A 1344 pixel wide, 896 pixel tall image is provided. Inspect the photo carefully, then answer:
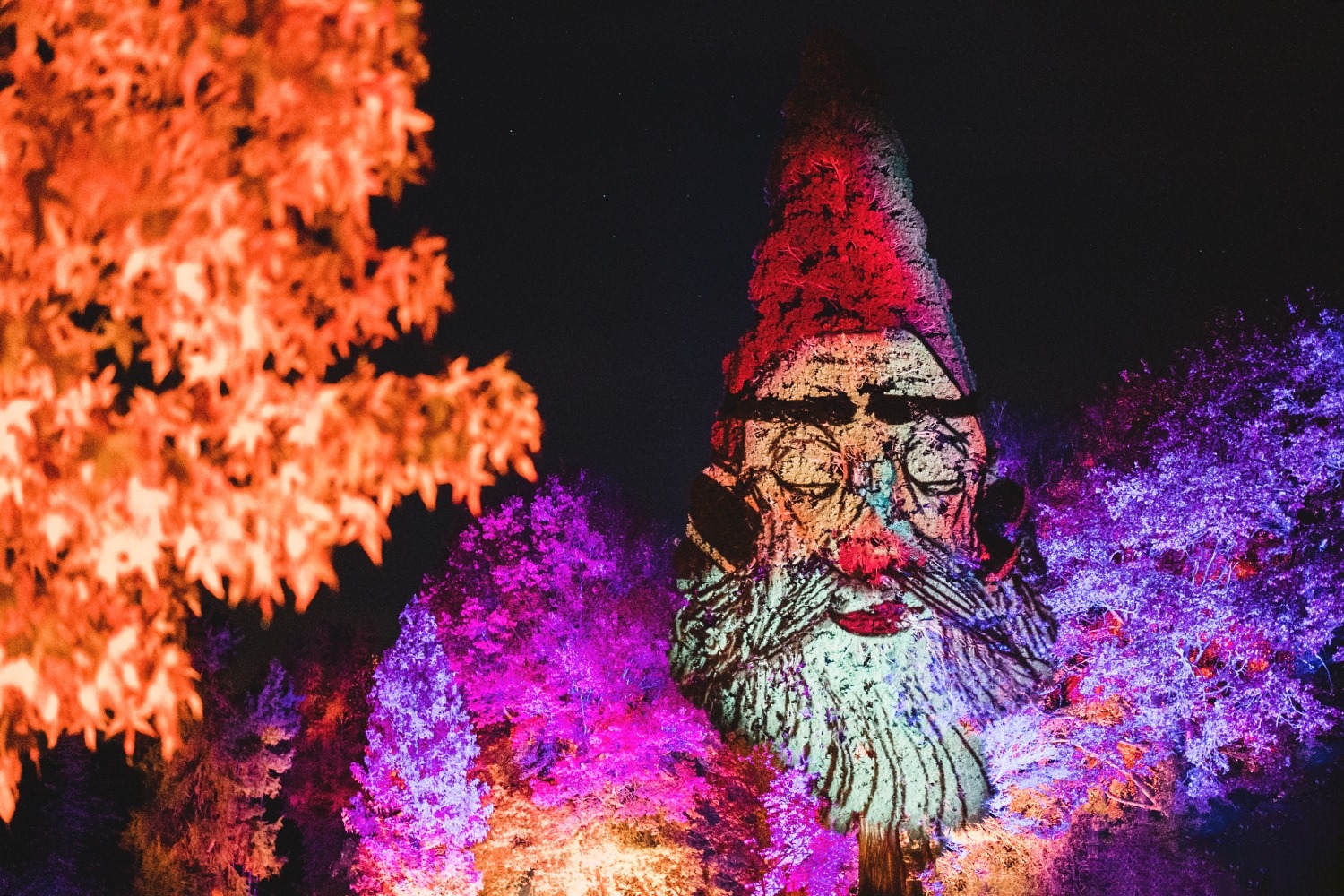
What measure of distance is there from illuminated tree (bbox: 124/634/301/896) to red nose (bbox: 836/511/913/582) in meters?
16.6

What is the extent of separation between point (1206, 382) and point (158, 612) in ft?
48.8

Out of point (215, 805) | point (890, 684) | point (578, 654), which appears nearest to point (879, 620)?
point (890, 684)

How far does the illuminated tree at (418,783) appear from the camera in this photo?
17.5 m

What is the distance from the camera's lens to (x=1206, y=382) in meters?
15.2

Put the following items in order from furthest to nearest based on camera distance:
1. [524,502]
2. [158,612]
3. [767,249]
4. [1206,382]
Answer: [524,502], [1206,382], [767,249], [158,612]

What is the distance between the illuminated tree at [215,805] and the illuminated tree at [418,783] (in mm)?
4515

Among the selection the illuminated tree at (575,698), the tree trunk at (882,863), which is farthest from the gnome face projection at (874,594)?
the illuminated tree at (575,698)

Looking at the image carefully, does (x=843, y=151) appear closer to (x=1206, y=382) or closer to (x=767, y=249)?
(x=767, y=249)

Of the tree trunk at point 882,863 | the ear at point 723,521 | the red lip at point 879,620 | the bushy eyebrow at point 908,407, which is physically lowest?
the tree trunk at point 882,863

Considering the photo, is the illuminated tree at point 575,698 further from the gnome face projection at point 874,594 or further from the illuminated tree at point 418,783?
the gnome face projection at point 874,594

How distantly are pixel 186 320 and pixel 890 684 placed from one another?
7.88 m

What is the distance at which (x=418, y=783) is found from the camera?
17.7 metres

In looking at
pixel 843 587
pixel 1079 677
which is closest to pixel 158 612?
pixel 843 587

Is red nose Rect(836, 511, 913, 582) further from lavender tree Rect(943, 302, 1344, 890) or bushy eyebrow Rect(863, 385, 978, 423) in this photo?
lavender tree Rect(943, 302, 1344, 890)
